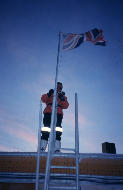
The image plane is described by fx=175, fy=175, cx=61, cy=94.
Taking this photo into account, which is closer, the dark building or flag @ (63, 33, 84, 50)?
flag @ (63, 33, 84, 50)

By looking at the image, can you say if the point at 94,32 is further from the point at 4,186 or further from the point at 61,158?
the point at 4,186

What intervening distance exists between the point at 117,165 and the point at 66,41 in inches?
166

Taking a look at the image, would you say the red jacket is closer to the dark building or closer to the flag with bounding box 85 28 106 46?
the dark building

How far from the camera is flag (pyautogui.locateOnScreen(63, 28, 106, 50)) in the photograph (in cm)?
609

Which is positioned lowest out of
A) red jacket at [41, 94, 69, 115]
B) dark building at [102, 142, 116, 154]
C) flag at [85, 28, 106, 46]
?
dark building at [102, 142, 116, 154]

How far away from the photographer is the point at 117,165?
4.70 m

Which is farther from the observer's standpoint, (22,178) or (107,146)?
(107,146)

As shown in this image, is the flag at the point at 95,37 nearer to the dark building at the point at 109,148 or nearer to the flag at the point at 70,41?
the flag at the point at 70,41

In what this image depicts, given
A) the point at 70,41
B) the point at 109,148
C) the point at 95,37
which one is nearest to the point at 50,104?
the point at 70,41

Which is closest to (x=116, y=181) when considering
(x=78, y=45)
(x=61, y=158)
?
(x=61, y=158)

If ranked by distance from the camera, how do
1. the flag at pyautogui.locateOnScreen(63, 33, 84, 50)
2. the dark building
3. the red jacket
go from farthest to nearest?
the red jacket → the dark building → the flag at pyautogui.locateOnScreen(63, 33, 84, 50)

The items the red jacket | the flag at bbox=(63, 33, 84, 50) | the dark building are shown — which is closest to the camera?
the flag at bbox=(63, 33, 84, 50)

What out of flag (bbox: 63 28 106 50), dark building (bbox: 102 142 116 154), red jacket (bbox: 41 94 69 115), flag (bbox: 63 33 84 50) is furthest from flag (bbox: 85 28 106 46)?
dark building (bbox: 102 142 116 154)

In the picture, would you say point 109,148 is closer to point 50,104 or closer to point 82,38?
point 50,104
